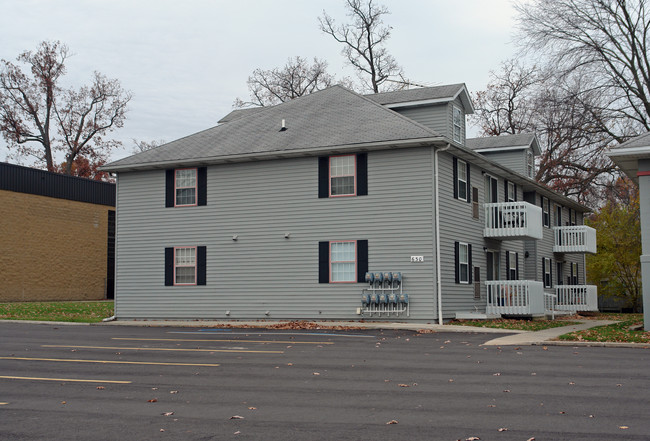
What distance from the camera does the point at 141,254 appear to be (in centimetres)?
2934

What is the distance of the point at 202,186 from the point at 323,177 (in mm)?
4997

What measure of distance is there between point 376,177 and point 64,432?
18.4 m

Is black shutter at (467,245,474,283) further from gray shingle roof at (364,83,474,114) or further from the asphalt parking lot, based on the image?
the asphalt parking lot

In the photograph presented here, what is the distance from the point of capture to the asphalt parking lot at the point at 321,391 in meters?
8.34

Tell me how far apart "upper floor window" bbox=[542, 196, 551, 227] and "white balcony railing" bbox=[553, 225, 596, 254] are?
819 mm

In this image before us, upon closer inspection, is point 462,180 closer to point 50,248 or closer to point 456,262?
point 456,262

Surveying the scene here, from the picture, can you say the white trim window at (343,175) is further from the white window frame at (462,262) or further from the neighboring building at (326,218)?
the white window frame at (462,262)

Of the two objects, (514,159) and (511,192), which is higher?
(514,159)

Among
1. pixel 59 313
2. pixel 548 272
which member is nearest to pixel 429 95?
pixel 548 272

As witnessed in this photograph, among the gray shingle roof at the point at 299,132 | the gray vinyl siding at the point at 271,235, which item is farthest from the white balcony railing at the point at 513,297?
the gray shingle roof at the point at 299,132

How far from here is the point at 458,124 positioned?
1152 inches

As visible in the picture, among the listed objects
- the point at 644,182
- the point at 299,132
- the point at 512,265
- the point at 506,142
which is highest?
the point at 506,142

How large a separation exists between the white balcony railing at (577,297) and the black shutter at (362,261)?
48.8 ft

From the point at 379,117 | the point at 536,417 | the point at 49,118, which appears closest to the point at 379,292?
the point at 379,117
